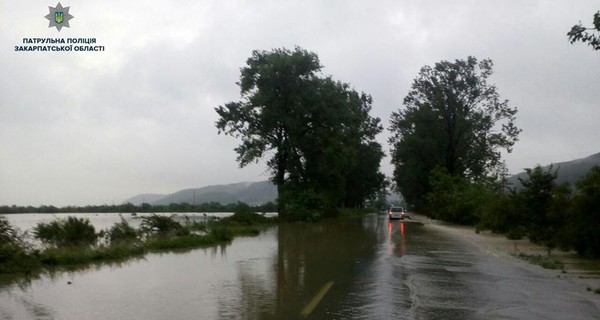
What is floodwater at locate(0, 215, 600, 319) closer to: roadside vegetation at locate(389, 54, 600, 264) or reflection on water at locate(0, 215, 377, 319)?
reflection on water at locate(0, 215, 377, 319)

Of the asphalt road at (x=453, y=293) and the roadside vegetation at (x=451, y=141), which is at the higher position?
the roadside vegetation at (x=451, y=141)

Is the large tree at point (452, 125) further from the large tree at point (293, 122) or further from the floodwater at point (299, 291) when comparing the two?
the floodwater at point (299, 291)

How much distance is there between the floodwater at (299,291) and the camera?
1062cm

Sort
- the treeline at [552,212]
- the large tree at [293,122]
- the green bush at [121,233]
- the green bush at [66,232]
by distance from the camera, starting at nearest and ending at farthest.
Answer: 1. the treeline at [552,212]
2. the green bush at [66,232]
3. the green bush at [121,233]
4. the large tree at [293,122]

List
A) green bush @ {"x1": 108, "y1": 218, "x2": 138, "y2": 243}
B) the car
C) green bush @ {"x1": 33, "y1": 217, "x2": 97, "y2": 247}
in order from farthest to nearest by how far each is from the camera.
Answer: the car
green bush @ {"x1": 108, "y1": 218, "x2": 138, "y2": 243}
green bush @ {"x1": 33, "y1": 217, "x2": 97, "y2": 247}

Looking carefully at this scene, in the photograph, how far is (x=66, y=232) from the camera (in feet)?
83.3

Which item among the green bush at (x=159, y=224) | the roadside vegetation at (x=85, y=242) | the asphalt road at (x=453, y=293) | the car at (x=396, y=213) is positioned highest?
the car at (x=396, y=213)

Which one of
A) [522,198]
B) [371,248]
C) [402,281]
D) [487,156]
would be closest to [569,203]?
[522,198]

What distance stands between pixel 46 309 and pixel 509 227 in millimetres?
25228

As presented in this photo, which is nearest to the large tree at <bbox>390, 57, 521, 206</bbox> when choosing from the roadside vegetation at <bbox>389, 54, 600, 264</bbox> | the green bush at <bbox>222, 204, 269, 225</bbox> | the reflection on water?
the roadside vegetation at <bbox>389, 54, 600, 264</bbox>

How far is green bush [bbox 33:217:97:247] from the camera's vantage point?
81.3ft

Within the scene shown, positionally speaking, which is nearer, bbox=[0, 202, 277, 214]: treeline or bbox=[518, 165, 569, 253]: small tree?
bbox=[518, 165, 569, 253]: small tree

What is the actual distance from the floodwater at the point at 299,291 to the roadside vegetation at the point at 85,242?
111 centimetres

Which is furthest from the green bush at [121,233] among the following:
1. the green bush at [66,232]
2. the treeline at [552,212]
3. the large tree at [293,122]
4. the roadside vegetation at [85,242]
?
the large tree at [293,122]
